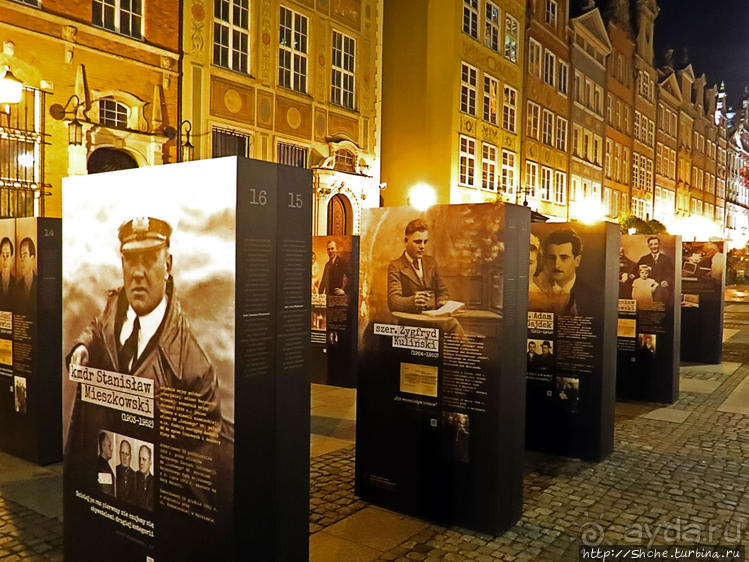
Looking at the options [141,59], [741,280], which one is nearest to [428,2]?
[141,59]

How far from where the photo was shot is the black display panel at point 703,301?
46.5ft

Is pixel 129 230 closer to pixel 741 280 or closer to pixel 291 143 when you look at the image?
pixel 291 143

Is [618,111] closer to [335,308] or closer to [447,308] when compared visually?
[335,308]

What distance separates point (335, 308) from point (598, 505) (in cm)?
653

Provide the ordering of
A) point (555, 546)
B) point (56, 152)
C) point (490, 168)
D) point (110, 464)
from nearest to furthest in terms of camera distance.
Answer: point (110, 464) → point (555, 546) → point (56, 152) → point (490, 168)

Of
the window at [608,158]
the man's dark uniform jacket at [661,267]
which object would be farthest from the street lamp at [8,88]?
the window at [608,158]

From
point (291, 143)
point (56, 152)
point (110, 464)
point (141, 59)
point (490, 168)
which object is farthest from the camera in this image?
point (490, 168)

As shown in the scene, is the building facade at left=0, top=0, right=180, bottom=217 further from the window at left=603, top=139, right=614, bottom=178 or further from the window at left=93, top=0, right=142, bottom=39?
the window at left=603, top=139, right=614, bottom=178

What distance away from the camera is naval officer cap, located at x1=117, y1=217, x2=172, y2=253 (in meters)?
3.53

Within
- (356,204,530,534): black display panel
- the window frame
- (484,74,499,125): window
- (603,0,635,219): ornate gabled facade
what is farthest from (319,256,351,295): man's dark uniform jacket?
(603,0,635,219): ornate gabled facade

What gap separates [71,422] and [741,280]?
59738 mm

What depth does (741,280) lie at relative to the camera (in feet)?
179

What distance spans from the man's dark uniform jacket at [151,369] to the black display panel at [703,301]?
13.2 m

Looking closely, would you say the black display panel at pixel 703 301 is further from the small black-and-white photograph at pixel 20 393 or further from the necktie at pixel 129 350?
the necktie at pixel 129 350
